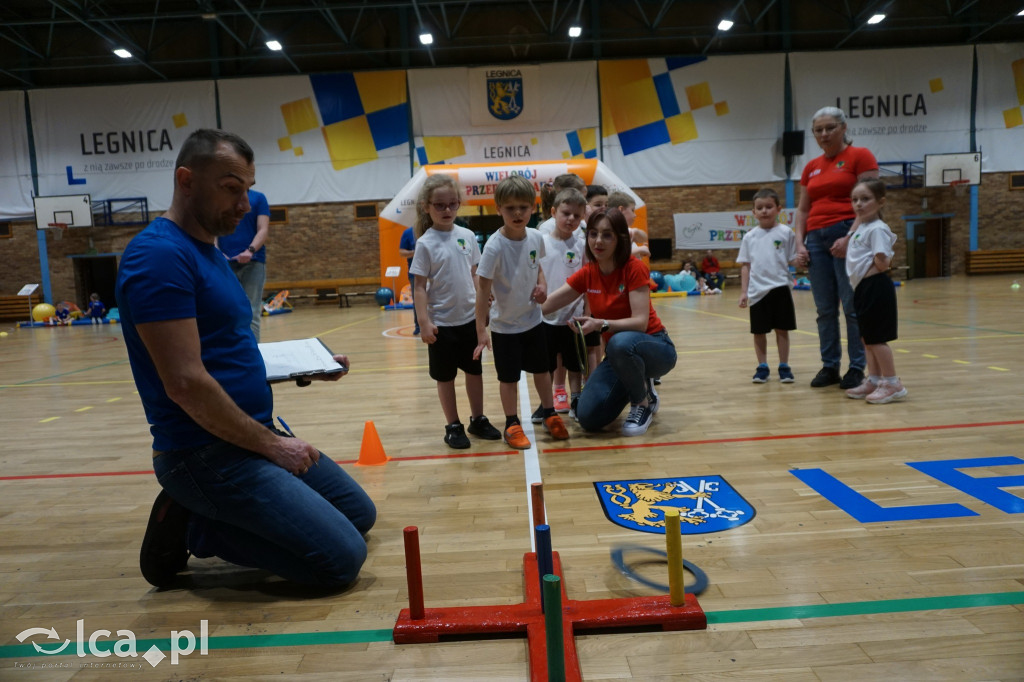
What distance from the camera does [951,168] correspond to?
16.8m

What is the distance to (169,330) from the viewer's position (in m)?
1.62

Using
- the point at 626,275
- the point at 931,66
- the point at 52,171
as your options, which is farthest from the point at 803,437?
the point at 52,171

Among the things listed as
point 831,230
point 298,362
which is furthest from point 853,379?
point 298,362

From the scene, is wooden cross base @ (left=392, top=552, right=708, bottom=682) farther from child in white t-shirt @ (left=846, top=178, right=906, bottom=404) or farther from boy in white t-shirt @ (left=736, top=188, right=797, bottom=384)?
boy in white t-shirt @ (left=736, top=188, right=797, bottom=384)

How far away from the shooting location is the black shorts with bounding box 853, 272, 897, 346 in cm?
362

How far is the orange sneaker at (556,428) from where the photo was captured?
133 inches

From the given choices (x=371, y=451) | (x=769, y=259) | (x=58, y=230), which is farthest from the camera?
(x=58, y=230)

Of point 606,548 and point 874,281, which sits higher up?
point 874,281

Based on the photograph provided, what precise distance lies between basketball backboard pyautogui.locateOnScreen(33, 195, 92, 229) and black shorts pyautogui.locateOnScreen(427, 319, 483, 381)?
16670mm

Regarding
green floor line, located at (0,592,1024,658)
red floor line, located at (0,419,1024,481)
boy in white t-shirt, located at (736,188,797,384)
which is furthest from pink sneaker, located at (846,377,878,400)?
green floor line, located at (0,592,1024,658)

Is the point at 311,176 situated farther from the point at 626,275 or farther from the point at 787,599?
the point at 787,599

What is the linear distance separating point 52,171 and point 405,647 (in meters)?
19.7

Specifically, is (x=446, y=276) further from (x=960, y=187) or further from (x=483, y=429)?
(x=960, y=187)

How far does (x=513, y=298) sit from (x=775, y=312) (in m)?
2.17
